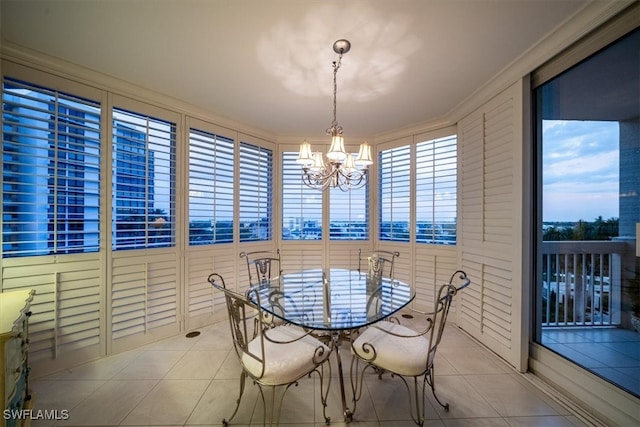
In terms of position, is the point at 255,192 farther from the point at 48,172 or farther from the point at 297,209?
the point at 48,172

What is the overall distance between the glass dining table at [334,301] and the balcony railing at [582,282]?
1.15m

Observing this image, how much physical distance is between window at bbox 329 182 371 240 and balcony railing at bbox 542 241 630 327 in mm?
2011

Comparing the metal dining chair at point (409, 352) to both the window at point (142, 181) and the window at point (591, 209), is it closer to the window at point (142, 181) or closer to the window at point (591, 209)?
the window at point (591, 209)

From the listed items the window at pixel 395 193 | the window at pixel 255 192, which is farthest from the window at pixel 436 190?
the window at pixel 255 192

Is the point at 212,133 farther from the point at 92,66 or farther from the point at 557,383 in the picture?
the point at 557,383

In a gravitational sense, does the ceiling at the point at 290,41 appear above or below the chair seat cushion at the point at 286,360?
above

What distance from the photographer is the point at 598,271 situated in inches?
64.6

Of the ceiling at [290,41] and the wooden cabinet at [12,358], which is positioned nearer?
the wooden cabinet at [12,358]

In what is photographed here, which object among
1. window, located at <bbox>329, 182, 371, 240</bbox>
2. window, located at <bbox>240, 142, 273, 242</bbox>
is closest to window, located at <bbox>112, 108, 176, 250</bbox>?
window, located at <bbox>240, 142, 273, 242</bbox>

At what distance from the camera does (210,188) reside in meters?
2.76

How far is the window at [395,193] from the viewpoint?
10.5ft

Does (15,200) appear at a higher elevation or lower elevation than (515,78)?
lower

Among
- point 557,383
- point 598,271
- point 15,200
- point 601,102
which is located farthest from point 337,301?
point 15,200

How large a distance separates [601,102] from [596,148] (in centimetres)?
31
